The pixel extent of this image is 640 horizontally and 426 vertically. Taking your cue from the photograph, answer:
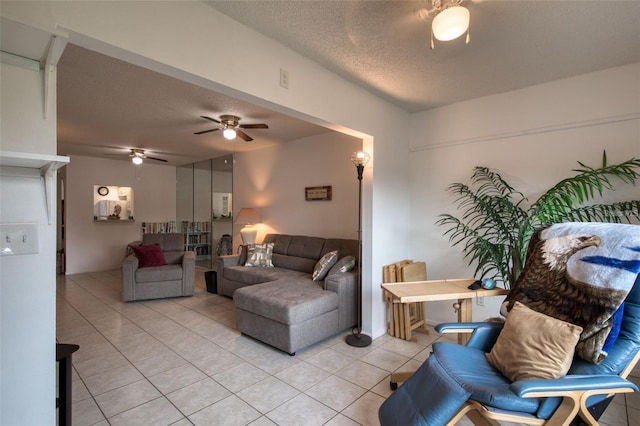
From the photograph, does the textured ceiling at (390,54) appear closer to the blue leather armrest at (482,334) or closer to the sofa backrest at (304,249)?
the sofa backrest at (304,249)

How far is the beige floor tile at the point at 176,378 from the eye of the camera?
7.38ft

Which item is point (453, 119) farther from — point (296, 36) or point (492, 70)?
point (296, 36)

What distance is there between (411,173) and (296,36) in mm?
2269

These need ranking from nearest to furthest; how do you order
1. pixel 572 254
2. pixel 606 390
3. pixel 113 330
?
1. pixel 606 390
2. pixel 572 254
3. pixel 113 330

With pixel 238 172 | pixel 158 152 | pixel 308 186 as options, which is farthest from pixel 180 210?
pixel 308 186

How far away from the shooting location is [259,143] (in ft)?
16.9

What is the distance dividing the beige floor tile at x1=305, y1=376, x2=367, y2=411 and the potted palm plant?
4.96 feet

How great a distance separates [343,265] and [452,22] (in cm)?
251

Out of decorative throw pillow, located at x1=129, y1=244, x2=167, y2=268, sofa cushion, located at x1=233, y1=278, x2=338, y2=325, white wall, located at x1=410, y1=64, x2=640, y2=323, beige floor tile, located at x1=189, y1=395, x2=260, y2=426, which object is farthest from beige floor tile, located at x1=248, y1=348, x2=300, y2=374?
decorative throw pillow, located at x1=129, y1=244, x2=167, y2=268

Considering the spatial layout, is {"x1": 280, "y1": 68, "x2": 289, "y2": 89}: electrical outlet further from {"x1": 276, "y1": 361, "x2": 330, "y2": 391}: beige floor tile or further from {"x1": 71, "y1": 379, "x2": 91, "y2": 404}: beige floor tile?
{"x1": 71, "y1": 379, "x2": 91, "y2": 404}: beige floor tile

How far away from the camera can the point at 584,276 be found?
1632 millimetres

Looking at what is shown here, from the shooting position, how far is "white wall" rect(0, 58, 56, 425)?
3.60 feet

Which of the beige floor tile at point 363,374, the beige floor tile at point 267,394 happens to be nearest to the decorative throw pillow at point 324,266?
the beige floor tile at point 363,374

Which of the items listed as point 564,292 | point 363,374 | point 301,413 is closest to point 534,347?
point 564,292
